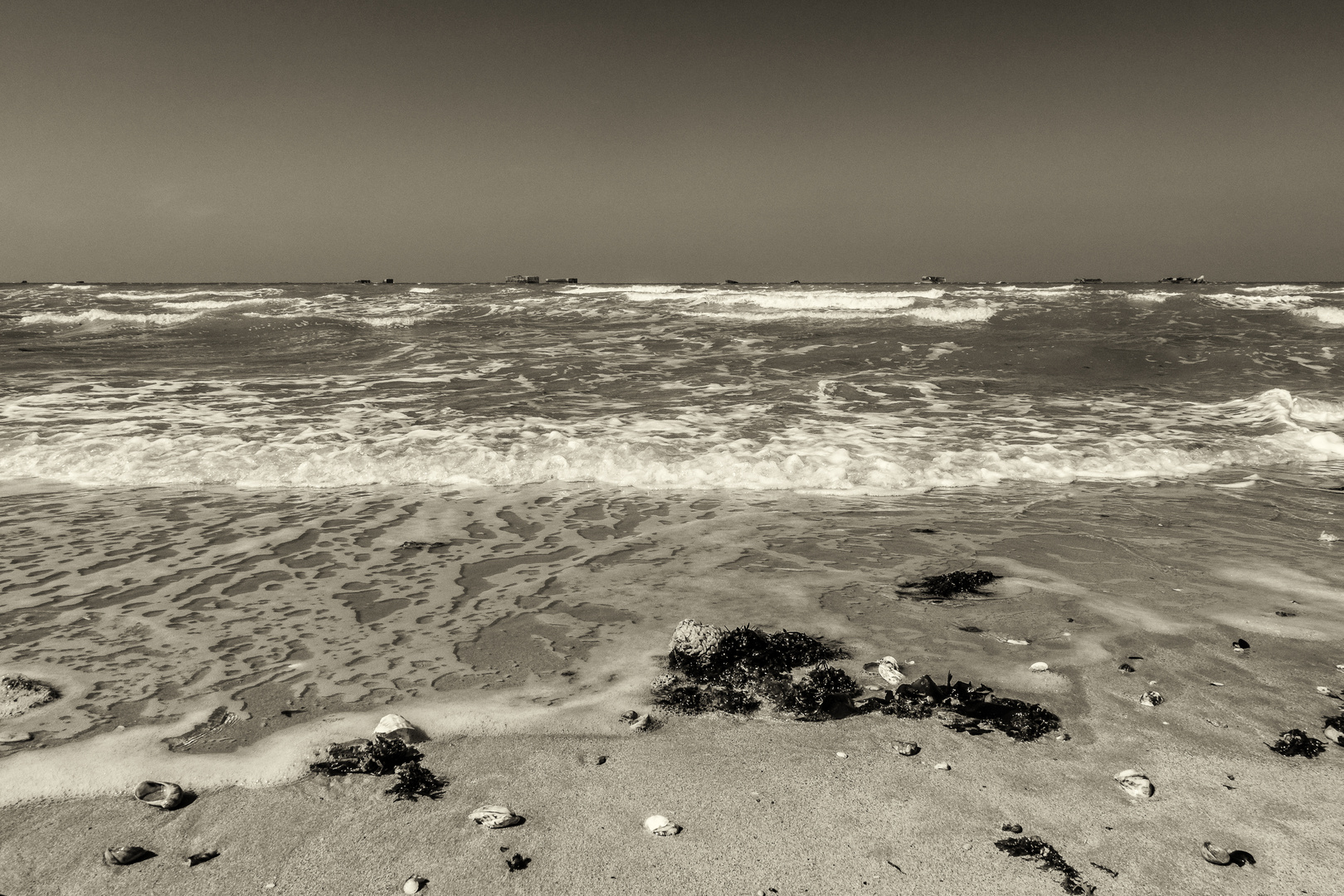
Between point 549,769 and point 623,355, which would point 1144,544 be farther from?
point 623,355

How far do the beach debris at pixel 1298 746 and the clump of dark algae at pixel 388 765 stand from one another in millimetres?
2440

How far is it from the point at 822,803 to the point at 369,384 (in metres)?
9.20

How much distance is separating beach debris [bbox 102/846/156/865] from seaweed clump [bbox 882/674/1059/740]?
6.83 ft

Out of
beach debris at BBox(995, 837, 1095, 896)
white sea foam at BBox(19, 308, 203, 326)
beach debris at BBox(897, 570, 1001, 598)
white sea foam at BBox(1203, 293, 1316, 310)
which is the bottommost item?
beach debris at BBox(995, 837, 1095, 896)

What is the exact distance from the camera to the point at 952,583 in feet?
11.9

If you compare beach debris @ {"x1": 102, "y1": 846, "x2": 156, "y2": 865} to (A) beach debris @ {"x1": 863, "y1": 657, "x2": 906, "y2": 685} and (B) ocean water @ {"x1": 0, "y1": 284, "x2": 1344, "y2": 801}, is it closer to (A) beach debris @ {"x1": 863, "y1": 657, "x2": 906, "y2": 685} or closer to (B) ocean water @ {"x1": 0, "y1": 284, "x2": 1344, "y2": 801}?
(B) ocean water @ {"x1": 0, "y1": 284, "x2": 1344, "y2": 801}

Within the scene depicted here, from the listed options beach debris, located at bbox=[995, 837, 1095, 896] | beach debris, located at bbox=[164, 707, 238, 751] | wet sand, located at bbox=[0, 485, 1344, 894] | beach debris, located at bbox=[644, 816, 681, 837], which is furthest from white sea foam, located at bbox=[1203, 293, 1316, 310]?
beach debris, located at bbox=[164, 707, 238, 751]

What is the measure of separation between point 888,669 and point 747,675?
20.4 inches

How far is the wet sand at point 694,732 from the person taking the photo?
182 centimetres

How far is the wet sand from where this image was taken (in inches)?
71.8

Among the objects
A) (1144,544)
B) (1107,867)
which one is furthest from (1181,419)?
(1107,867)

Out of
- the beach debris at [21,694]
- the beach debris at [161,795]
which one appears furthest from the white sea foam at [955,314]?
the beach debris at [161,795]

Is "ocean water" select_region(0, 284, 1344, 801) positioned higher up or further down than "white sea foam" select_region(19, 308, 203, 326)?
further down

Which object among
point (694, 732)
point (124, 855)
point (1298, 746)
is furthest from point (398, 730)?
point (1298, 746)
